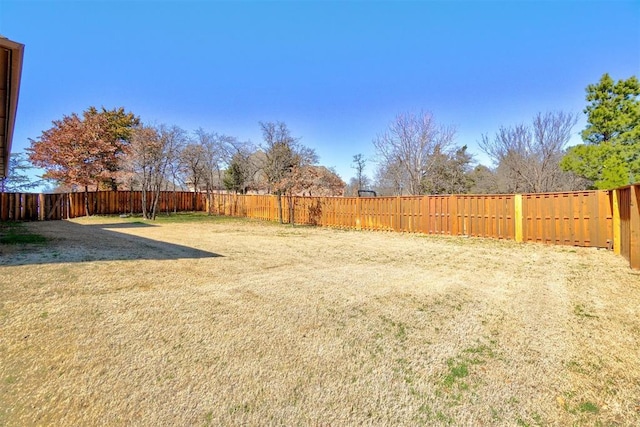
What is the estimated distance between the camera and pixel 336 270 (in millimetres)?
5230

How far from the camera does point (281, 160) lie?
1611 cm

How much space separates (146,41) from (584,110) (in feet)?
65.5

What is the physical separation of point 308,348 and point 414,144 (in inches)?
697

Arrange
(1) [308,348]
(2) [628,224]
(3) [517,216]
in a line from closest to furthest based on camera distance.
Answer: (1) [308,348]
(2) [628,224]
(3) [517,216]

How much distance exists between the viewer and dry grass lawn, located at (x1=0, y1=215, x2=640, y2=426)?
176 cm

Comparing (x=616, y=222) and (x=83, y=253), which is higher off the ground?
(x=616, y=222)

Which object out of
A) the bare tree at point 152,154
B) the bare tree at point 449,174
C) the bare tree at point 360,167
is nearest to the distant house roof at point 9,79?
the bare tree at point 152,154

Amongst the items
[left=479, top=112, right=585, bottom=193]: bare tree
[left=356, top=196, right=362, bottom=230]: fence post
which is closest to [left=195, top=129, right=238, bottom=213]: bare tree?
[left=356, top=196, right=362, bottom=230]: fence post

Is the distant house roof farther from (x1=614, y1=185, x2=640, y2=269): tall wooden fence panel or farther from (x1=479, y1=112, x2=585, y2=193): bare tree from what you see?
(x1=479, y1=112, x2=585, y2=193): bare tree

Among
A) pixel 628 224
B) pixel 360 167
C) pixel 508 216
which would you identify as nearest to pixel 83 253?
pixel 628 224

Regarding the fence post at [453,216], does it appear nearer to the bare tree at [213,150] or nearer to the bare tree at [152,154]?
the bare tree at [152,154]

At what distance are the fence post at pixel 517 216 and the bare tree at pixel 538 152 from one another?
8372mm

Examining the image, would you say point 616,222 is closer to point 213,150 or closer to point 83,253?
point 83,253

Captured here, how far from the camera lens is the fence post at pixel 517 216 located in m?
9.45
